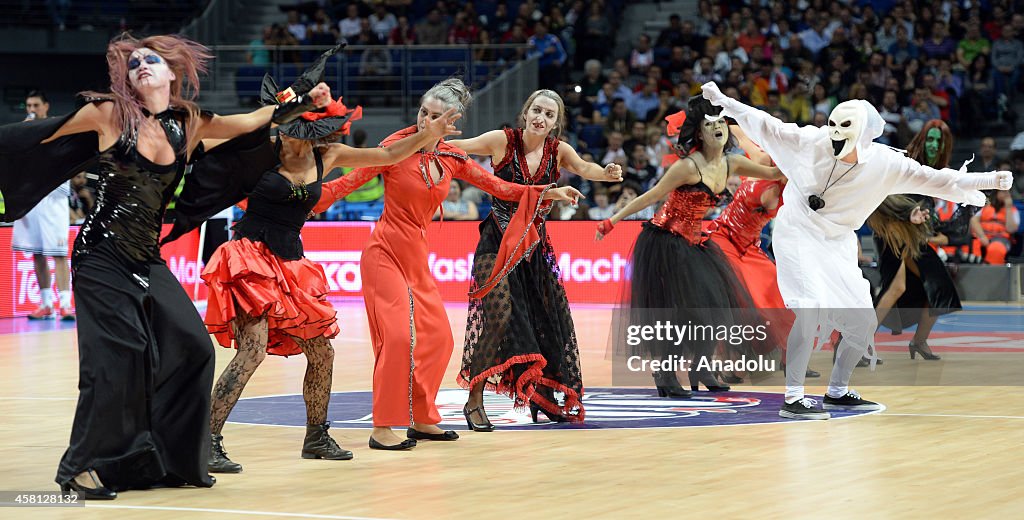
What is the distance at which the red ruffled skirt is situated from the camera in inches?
249

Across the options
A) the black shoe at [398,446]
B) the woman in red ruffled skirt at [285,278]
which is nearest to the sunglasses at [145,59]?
the woman in red ruffled skirt at [285,278]

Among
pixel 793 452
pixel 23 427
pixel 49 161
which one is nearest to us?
pixel 49 161

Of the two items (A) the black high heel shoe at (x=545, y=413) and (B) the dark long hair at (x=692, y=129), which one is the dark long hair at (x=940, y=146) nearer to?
(B) the dark long hair at (x=692, y=129)

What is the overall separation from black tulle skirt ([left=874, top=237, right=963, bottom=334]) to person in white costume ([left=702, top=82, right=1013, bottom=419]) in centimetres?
311

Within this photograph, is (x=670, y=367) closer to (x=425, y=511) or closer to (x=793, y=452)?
(x=793, y=452)

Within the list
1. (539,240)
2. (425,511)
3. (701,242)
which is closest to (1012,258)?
(701,242)

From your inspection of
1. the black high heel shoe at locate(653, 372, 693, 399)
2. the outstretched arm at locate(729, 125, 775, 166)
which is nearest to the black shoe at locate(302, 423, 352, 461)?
the black high heel shoe at locate(653, 372, 693, 399)

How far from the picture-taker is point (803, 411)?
7.93 metres

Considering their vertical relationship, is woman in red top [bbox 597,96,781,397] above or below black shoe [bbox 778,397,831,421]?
above

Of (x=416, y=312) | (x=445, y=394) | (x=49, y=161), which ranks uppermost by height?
(x=49, y=161)

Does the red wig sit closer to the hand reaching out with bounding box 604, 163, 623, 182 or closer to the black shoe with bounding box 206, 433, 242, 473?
the black shoe with bounding box 206, 433, 242, 473

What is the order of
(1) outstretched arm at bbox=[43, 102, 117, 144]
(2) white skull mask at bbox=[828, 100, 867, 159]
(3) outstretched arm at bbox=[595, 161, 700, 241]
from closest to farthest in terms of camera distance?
(1) outstretched arm at bbox=[43, 102, 117, 144], (2) white skull mask at bbox=[828, 100, 867, 159], (3) outstretched arm at bbox=[595, 161, 700, 241]

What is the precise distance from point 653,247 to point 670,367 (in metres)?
0.80

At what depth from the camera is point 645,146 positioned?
62.6 ft
